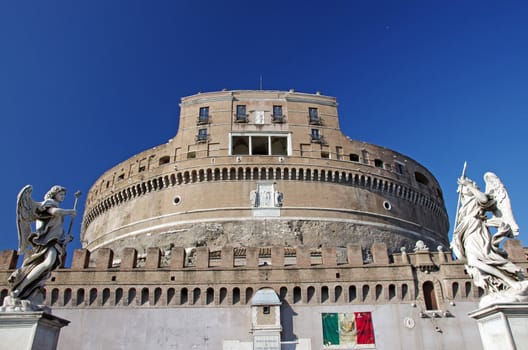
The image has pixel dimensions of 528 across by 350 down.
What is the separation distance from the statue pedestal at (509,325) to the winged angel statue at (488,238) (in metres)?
0.15

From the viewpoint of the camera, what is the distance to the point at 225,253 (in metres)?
18.6

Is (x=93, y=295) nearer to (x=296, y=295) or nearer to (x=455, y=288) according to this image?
(x=296, y=295)

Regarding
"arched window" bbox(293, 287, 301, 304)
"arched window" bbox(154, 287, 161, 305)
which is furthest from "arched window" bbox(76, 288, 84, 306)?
"arched window" bbox(293, 287, 301, 304)

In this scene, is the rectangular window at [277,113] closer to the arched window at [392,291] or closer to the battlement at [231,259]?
the battlement at [231,259]

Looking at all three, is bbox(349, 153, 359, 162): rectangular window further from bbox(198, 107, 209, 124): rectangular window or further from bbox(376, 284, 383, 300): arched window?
bbox(376, 284, 383, 300): arched window

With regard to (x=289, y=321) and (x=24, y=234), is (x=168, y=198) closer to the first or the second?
(x=289, y=321)

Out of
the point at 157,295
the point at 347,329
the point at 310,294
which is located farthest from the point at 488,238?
the point at 157,295

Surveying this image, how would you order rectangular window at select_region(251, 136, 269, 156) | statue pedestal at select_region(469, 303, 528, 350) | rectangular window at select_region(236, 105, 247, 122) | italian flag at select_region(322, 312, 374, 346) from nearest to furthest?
statue pedestal at select_region(469, 303, 528, 350)
italian flag at select_region(322, 312, 374, 346)
rectangular window at select_region(236, 105, 247, 122)
rectangular window at select_region(251, 136, 269, 156)

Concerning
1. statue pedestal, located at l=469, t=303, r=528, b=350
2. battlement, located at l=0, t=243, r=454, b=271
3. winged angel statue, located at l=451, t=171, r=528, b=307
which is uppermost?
battlement, located at l=0, t=243, r=454, b=271

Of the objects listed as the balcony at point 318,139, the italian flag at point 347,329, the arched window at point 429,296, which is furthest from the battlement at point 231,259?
the balcony at point 318,139

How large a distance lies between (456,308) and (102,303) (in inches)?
568

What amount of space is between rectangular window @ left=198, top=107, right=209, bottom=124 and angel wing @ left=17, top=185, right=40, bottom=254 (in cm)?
2403

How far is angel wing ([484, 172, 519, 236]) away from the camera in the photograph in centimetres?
674

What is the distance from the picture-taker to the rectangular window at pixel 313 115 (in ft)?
103
